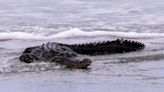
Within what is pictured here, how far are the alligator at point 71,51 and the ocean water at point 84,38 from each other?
0.55 feet

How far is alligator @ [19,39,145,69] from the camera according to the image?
35.1 ft

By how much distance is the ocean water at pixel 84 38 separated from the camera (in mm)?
9406

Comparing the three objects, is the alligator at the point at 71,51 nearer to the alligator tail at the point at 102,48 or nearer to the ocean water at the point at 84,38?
the alligator tail at the point at 102,48

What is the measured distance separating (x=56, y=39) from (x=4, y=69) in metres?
5.02

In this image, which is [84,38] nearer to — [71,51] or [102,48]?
[102,48]

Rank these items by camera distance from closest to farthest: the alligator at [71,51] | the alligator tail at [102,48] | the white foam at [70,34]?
the alligator at [71,51] → the alligator tail at [102,48] → the white foam at [70,34]

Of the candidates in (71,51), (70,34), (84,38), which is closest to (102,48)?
(71,51)

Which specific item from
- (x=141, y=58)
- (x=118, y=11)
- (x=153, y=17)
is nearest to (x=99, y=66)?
(x=141, y=58)

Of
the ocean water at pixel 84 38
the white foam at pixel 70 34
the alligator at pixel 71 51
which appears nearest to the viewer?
the ocean water at pixel 84 38

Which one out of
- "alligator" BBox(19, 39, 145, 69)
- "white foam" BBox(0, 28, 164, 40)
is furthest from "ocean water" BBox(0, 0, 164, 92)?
"alligator" BBox(19, 39, 145, 69)

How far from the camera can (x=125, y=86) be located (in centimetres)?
911

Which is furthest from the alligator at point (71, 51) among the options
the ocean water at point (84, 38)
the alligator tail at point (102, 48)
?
the ocean water at point (84, 38)

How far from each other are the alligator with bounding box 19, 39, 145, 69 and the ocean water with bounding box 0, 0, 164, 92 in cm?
17

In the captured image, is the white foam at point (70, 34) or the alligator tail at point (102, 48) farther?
the white foam at point (70, 34)
